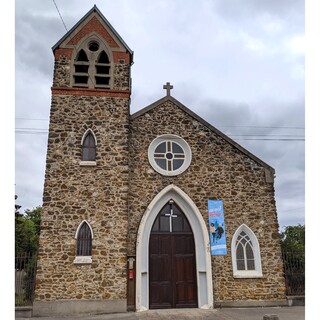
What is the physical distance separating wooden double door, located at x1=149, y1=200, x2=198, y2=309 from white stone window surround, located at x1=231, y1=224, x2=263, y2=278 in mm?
1671

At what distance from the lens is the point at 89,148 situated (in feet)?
45.4

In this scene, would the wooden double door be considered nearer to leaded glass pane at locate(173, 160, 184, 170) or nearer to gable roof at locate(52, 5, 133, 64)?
leaded glass pane at locate(173, 160, 184, 170)

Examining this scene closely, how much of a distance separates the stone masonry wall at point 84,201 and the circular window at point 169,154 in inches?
59.1

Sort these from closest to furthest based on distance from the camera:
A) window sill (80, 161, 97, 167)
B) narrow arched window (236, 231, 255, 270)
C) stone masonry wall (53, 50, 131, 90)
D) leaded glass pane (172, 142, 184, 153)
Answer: window sill (80, 161, 97, 167)
narrow arched window (236, 231, 255, 270)
stone masonry wall (53, 50, 131, 90)
leaded glass pane (172, 142, 184, 153)

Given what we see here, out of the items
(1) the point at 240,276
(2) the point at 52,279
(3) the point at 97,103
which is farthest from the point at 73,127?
(1) the point at 240,276

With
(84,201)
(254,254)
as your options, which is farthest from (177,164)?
(254,254)

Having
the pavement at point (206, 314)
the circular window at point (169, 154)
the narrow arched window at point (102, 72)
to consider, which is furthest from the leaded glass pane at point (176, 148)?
the pavement at point (206, 314)

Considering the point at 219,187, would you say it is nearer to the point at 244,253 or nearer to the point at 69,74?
the point at 244,253

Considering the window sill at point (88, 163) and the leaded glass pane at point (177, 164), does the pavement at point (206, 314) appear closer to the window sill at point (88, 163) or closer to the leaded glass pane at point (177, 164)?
the window sill at point (88, 163)

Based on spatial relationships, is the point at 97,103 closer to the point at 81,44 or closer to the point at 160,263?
the point at 81,44

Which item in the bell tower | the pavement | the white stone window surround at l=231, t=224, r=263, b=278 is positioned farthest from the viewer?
the white stone window surround at l=231, t=224, r=263, b=278

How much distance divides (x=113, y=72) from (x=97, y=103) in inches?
68.2

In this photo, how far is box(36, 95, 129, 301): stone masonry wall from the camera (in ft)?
39.8

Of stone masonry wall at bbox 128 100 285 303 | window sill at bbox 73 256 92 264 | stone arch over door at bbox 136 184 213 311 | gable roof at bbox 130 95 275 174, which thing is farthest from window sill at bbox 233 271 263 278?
window sill at bbox 73 256 92 264
